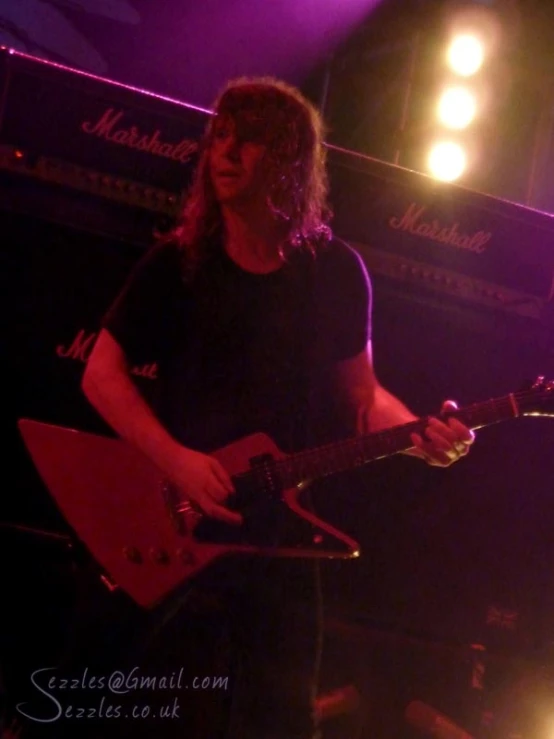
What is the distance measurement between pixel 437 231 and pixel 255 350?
593mm

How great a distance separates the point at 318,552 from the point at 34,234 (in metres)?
0.80

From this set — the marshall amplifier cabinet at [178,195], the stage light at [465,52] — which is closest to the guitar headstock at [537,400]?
the marshall amplifier cabinet at [178,195]

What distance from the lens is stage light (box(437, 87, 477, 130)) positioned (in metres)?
3.39

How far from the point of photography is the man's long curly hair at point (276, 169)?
1693mm

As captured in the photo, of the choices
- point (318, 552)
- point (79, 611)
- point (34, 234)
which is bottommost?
point (79, 611)

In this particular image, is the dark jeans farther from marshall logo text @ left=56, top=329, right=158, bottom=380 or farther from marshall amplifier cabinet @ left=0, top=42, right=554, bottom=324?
marshall amplifier cabinet @ left=0, top=42, right=554, bottom=324

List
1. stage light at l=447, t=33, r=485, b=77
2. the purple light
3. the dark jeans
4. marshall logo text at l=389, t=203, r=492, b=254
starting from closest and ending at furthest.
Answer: the dark jeans < marshall logo text at l=389, t=203, r=492, b=254 < the purple light < stage light at l=447, t=33, r=485, b=77

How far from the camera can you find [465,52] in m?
3.35

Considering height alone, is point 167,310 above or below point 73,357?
above

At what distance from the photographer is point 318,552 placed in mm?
1531

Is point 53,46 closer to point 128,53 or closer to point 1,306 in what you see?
point 128,53

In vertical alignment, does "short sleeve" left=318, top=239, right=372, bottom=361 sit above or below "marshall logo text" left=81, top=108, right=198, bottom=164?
below

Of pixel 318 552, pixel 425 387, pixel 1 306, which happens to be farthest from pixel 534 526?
pixel 1 306

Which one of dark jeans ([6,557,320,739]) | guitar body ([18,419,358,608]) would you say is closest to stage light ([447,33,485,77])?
guitar body ([18,419,358,608])
